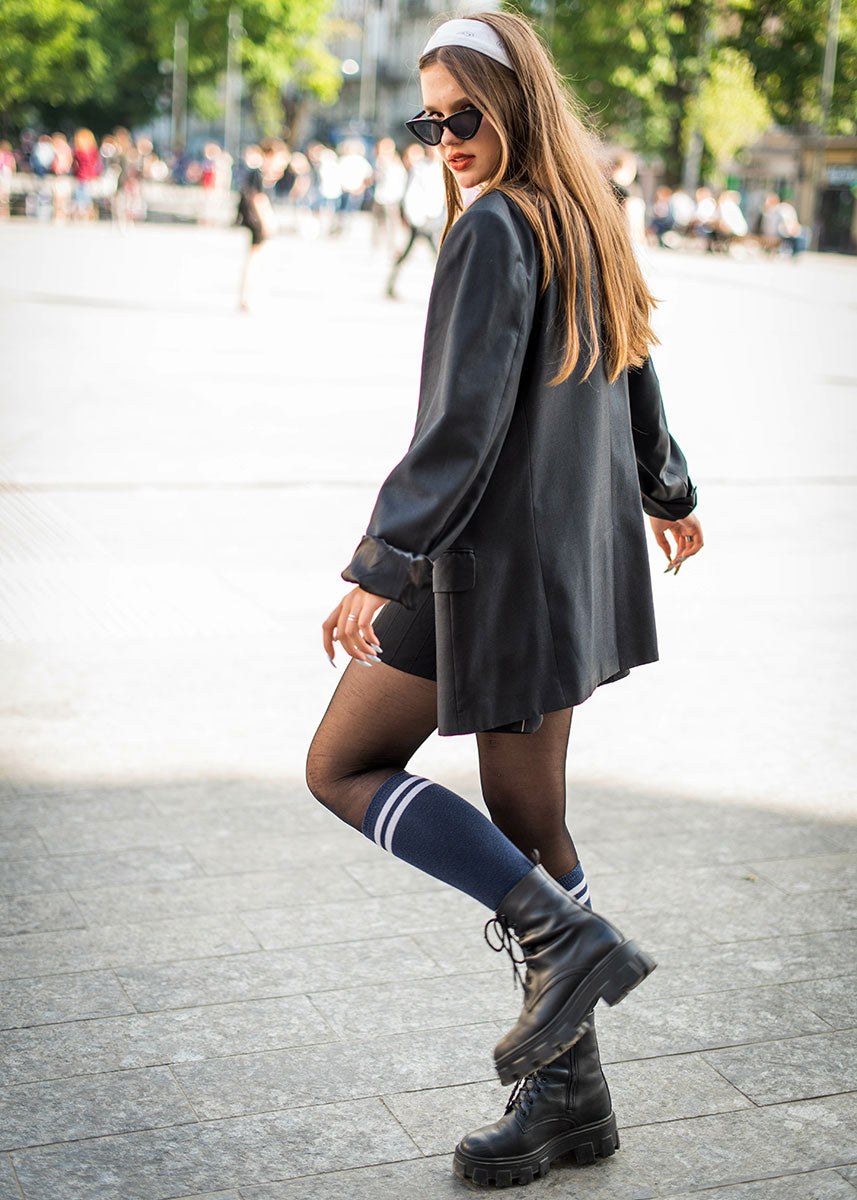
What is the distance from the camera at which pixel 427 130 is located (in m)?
2.37

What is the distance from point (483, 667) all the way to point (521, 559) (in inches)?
6.8

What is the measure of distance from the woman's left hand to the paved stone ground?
863mm

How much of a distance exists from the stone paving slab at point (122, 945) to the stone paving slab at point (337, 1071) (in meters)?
0.48

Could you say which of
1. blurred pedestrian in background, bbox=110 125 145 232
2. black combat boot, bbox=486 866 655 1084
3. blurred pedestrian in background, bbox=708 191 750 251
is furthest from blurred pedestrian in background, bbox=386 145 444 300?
blurred pedestrian in background, bbox=708 191 750 251

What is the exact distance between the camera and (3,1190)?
2.31m

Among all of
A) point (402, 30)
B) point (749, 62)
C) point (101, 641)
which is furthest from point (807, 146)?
point (101, 641)

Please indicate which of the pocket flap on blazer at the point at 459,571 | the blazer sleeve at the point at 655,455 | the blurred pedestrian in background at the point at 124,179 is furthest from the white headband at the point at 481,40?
the blurred pedestrian in background at the point at 124,179

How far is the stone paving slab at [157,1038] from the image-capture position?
273 centimetres

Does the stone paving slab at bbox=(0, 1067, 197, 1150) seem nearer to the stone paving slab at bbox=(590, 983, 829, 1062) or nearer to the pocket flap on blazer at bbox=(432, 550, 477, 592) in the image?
the stone paving slab at bbox=(590, 983, 829, 1062)

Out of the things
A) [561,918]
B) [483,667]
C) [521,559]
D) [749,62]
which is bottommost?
[561,918]

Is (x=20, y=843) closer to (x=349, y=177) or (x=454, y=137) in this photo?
(x=454, y=137)

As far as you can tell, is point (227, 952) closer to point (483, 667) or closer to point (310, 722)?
point (483, 667)

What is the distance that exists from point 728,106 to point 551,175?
57442 millimetres

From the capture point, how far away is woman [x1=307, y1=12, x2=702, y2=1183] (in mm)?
2174
